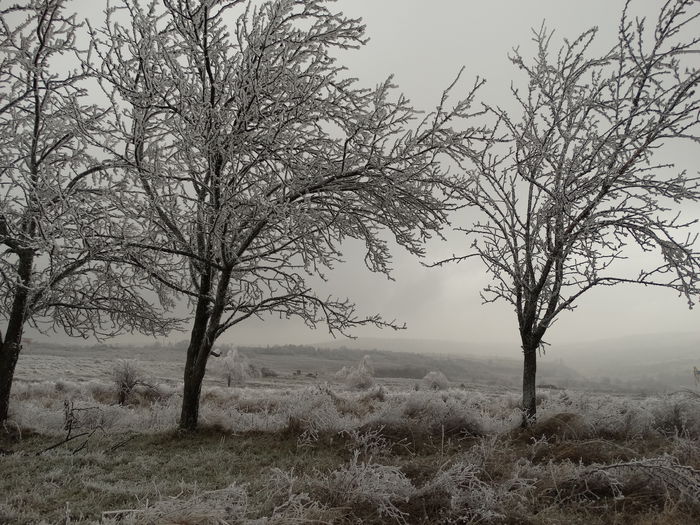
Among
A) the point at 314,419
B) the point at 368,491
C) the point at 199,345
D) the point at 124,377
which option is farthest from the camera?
the point at 124,377

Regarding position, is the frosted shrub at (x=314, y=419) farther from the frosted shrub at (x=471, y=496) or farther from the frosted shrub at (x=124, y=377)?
the frosted shrub at (x=124, y=377)

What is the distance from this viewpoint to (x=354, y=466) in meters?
4.68

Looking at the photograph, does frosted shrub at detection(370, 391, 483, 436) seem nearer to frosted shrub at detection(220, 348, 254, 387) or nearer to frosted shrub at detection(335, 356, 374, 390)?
frosted shrub at detection(335, 356, 374, 390)

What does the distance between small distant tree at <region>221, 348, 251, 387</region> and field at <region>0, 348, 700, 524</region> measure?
19614 mm

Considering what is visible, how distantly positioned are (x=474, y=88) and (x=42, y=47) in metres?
8.05

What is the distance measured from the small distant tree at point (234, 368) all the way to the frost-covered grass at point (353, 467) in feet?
65.4

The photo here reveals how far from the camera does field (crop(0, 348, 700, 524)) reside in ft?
14.3

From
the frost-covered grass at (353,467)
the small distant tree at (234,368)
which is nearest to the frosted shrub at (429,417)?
the frost-covered grass at (353,467)

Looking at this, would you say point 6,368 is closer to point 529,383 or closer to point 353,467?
point 353,467

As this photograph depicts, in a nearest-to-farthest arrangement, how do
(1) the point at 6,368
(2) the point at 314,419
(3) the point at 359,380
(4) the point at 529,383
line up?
(2) the point at 314,419 < (1) the point at 6,368 < (4) the point at 529,383 < (3) the point at 359,380

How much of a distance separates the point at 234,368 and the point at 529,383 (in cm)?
2359

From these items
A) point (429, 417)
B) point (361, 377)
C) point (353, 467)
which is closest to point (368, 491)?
point (353, 467)

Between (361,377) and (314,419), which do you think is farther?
(361,377)

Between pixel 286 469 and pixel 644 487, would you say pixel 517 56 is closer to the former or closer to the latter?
pixel 644 487
